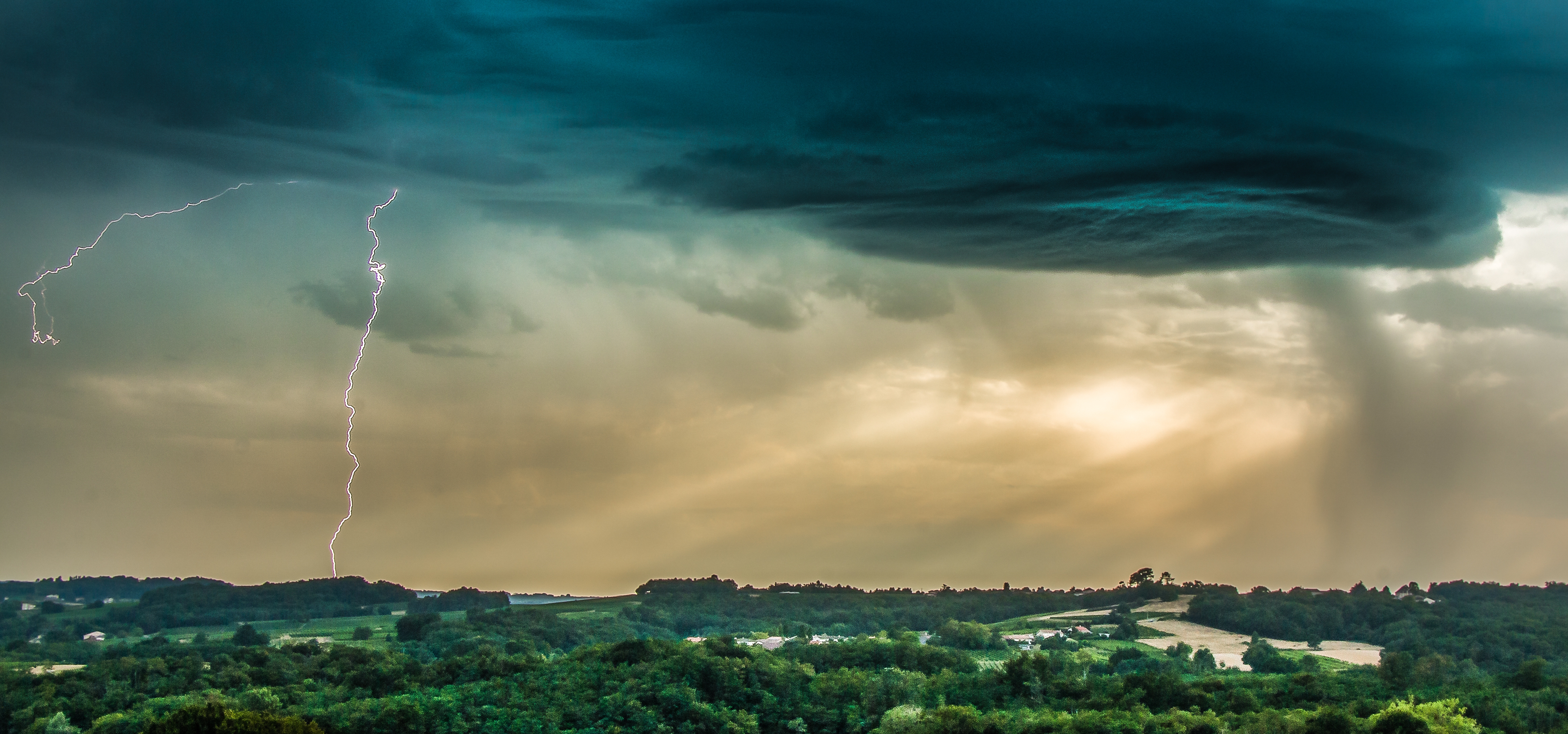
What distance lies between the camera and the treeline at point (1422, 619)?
452 feet

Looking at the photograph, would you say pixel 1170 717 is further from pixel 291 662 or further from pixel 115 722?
pixel 291 662

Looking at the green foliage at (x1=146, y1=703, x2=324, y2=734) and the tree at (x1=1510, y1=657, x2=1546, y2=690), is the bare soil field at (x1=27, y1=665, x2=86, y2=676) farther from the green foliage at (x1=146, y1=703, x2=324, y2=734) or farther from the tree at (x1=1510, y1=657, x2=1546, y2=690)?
the tree at (x1=1510, y1=657, x2=1546, y2=690)

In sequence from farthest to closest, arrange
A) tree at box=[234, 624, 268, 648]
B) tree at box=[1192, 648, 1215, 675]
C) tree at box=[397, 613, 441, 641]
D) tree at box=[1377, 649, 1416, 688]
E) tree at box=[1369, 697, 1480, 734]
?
tree at box=[397, 613, 441, 641] < tree at box=[234, 624, 268, 648] < tree at box=[1192, 648, 1215, 675] < tree at box=[1377, 649, 1416, 688] < tree at box=[1369, 697, 1480, 734]

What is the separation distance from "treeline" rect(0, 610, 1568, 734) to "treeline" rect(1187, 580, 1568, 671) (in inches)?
782

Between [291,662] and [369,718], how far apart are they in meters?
41.3

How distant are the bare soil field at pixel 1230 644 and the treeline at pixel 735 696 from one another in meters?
28.3

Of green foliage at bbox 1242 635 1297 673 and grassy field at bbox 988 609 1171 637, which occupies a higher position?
grassy field at bbox 988 609 1171 637

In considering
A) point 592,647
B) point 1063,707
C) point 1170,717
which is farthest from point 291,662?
point 1170,717

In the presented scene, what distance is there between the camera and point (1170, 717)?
79.1m

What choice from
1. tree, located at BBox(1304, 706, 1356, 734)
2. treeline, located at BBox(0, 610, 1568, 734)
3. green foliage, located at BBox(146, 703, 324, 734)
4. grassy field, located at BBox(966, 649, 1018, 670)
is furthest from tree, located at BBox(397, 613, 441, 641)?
tree, located at BBox(1304, 706, 1356, 734)

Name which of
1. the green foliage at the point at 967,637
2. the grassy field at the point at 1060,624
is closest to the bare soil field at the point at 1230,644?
the grassy field at the point at 1060,624

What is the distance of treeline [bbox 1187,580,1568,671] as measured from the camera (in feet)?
452

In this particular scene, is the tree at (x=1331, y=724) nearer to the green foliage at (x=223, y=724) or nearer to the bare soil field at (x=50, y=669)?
the green foliage at (x=223, y=724)

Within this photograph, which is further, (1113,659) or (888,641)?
(1113,659)
